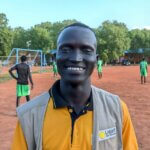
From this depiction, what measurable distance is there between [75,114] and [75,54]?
0.31 m

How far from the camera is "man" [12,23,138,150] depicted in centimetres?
173

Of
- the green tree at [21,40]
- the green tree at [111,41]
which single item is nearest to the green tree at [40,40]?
the green tree at [21,40]

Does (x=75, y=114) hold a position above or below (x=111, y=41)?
below

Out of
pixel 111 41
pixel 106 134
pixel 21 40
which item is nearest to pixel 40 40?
pixel 21 40

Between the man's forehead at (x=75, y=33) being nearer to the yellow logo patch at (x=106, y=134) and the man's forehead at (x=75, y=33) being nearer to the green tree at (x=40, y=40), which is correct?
the yellow logo patch at (x=106, y=134)

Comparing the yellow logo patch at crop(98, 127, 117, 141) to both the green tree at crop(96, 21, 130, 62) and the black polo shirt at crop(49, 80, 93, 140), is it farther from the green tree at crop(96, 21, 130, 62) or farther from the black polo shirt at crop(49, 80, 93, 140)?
the green tree at crop(96, 21, 130, 62)

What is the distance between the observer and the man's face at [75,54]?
1737mm

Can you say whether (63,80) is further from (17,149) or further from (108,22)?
(108,22)

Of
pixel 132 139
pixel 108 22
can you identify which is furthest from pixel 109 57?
pixel 132 139

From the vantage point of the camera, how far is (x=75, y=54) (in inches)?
68.7

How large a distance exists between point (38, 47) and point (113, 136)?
68780mm

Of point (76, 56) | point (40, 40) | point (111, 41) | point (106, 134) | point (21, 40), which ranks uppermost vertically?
point (21, 40)

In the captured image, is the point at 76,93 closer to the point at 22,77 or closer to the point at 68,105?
the point at 68,105

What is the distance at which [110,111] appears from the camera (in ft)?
5.94
